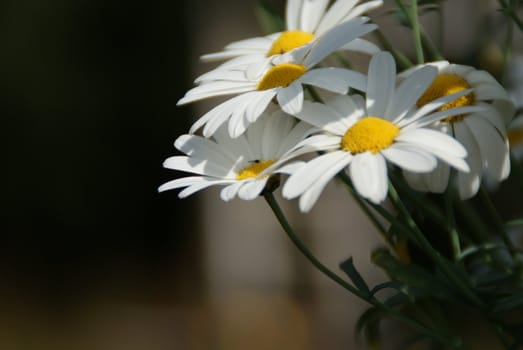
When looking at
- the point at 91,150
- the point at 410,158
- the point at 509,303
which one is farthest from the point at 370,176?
the point at 91,150

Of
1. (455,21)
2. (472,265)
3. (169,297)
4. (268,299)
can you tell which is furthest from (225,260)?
(472,265)

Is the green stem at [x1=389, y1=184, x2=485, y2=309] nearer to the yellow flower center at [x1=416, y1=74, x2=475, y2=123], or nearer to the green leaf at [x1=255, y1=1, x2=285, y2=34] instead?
the yellow flower center at [x1=416, y1=74, x2=475, y2=123]

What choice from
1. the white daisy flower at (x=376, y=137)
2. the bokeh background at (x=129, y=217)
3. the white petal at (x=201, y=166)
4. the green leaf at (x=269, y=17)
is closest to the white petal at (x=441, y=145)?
the white daisy flower at (x=376, y=137)

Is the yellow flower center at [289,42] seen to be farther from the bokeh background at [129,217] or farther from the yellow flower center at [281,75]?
the bokeh background at [129,217]

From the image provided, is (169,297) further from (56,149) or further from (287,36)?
(287,36)

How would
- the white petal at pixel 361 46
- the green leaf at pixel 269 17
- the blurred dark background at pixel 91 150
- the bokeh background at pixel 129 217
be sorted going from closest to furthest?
1. the white petal at pixel 361 46
2. the green leaf at pixel 269 17
3. the bokeh background at pixel 129 217
4. the blurred dark background at pixel 91 150

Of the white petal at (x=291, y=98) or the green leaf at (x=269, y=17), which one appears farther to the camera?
the green leaf at (x=269, y=17)

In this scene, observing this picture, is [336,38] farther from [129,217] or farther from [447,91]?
[129,217]
